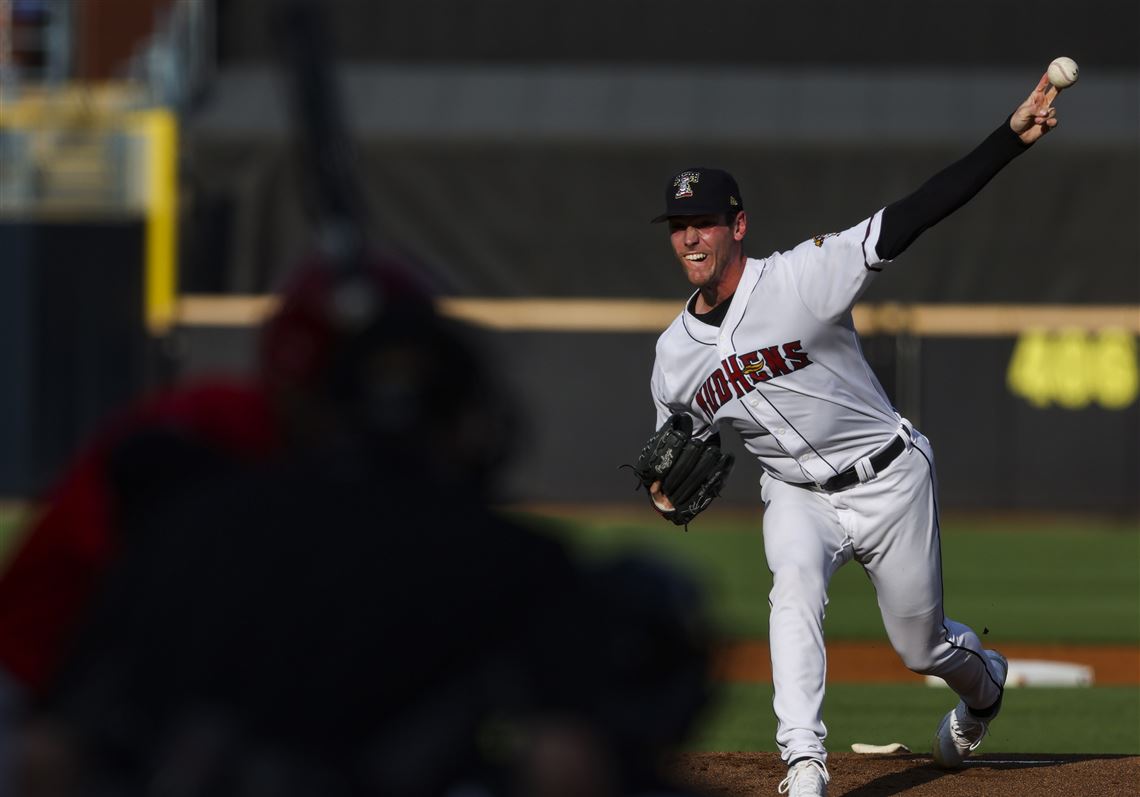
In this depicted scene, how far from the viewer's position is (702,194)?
16.5 ft

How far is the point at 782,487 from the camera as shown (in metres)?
5.01

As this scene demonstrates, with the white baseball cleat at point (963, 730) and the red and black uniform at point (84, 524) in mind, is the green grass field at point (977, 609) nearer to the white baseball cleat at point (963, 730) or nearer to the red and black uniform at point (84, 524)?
the red and black uniform at point (84, 524)

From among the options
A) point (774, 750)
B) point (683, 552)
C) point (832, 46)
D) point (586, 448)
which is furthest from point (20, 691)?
point (832, 46)

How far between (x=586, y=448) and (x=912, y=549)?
1104 centimetres

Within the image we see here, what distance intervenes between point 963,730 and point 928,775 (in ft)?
0.56

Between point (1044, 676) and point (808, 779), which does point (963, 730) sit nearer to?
point (808, 779)

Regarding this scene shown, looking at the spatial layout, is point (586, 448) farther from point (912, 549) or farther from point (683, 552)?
point (912, 549)

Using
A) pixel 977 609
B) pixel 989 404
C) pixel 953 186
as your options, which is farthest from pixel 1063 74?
pixel 989 404

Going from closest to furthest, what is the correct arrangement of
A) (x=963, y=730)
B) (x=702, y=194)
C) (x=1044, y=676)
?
(x=702, y=194) → (x=963, y=730) → (x=1044, y=676)

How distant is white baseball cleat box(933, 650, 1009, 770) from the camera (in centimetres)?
514

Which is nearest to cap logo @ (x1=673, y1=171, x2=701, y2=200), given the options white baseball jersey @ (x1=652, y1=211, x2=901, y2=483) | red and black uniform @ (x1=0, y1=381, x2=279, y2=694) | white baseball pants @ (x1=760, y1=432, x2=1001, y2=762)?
white baseball jersey @ (x1=652, y1=211, x2=901, y2=483)

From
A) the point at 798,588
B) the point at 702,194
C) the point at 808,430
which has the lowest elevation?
the point at 798,588

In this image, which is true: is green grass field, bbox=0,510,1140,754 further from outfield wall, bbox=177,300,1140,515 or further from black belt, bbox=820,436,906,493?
black belt, bbox=820,436,906,493

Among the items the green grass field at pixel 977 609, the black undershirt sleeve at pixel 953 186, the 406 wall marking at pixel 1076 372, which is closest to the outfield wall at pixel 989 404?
the 406 wall marking at pixel 1076 372
